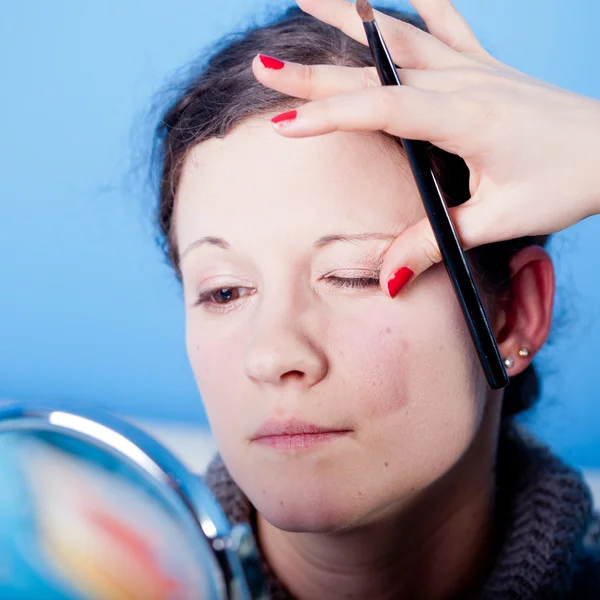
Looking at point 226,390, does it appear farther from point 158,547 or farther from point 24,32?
point 24,32

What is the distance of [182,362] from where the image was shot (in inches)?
75.2

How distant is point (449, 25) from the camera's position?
2.59 ft

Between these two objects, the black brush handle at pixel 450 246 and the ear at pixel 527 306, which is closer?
the black brush handle at pixel 450 246

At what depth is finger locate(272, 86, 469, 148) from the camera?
0.65m

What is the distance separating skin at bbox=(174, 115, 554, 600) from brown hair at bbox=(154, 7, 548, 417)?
35mm

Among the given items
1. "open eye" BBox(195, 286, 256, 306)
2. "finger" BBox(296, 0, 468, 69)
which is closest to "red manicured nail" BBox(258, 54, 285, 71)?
"finger" BBox(296, 0, 468, 69)

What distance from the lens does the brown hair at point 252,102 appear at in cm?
83

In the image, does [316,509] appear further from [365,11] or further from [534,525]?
[365,11]

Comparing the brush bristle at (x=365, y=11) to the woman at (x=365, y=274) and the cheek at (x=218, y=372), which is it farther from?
the cheek at (x=218, y=372)

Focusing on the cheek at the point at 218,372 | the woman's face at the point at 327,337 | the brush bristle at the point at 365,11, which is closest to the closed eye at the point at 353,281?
→ the woman's face at the point at 327,337

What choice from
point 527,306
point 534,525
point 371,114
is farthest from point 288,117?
point 534,525

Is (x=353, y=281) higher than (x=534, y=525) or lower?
higher

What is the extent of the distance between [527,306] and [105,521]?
617 millimetres

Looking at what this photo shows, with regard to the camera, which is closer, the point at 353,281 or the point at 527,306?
the point at 353,281
